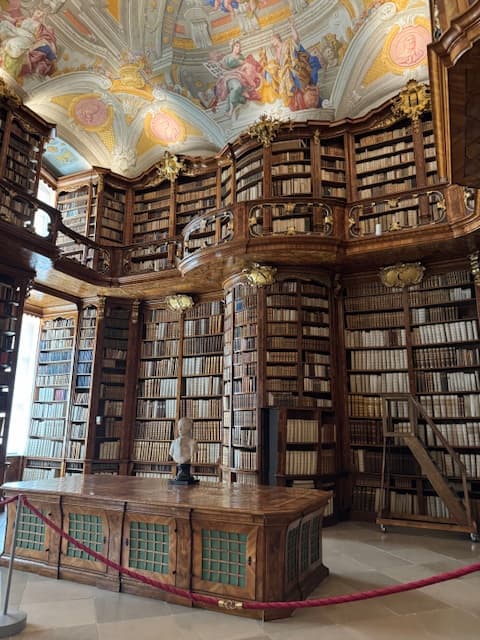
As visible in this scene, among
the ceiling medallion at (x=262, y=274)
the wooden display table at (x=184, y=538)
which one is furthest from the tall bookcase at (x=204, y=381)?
the wooden display table at (x=184, y=538)

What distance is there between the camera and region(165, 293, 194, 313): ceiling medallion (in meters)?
8.00

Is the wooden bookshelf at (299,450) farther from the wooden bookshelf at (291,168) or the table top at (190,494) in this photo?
the wooden bookshelf at (291,168)

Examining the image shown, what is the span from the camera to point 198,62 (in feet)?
27.2

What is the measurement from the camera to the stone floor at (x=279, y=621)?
2660 millimetres

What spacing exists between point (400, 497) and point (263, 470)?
1.86m

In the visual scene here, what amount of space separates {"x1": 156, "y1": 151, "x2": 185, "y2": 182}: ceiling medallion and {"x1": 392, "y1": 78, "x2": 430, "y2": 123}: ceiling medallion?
387 cm

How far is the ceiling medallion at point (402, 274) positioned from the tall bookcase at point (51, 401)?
5573mm

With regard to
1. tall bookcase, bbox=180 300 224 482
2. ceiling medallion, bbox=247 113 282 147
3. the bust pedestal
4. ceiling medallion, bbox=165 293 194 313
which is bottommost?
the bust pedestal

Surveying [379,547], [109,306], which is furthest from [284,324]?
[109,306]

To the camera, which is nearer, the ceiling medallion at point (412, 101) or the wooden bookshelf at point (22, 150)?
the ceiling medallion at point (412, 101)

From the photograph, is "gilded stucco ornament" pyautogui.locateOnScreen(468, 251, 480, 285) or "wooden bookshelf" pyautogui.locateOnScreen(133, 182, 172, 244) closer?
"gilded stucco ornament" pyautogui.locateOnScreen(468, 251, 480, 285)

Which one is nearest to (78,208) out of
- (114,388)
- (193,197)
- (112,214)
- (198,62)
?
(112,214)

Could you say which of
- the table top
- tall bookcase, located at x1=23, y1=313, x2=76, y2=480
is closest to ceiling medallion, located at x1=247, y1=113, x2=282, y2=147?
tall bookcase, located at x1=23, y1=313, x2=76, y2=480

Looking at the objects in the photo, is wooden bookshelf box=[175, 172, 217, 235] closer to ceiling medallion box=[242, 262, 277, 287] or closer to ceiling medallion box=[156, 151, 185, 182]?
ceiling medallion box=[156, 151, 185, 182]
